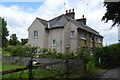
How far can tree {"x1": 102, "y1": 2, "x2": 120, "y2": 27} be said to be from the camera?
11.5 meters

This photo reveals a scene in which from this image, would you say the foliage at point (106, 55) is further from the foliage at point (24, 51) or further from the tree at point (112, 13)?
the foliage at point (24, 51)

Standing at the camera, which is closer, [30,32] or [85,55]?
[85,55]

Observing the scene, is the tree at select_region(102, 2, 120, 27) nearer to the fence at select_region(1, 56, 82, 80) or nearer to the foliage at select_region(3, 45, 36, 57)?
the fence at select_region(1, 56, 82, 80)

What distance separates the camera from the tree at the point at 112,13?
11523mm

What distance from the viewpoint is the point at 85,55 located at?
11.9 meters

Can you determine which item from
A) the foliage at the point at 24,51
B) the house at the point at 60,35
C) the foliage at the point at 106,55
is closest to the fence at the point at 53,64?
the foliage at the point at 24,51

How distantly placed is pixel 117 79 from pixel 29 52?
10.3m

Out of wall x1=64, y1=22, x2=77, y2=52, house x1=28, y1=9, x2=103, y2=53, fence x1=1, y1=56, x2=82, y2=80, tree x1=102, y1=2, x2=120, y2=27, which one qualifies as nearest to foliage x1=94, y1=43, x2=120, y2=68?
tree x1=102, y1=2, x2=120, y2=27

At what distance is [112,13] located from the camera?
1234 centimetres

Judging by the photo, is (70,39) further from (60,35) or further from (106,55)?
(106,55)

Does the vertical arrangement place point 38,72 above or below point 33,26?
below

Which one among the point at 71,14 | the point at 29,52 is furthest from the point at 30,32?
the point at 29,52

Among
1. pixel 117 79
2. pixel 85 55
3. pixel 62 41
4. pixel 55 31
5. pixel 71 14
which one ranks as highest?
pixel 71 14

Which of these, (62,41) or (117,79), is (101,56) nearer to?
(117,79)
